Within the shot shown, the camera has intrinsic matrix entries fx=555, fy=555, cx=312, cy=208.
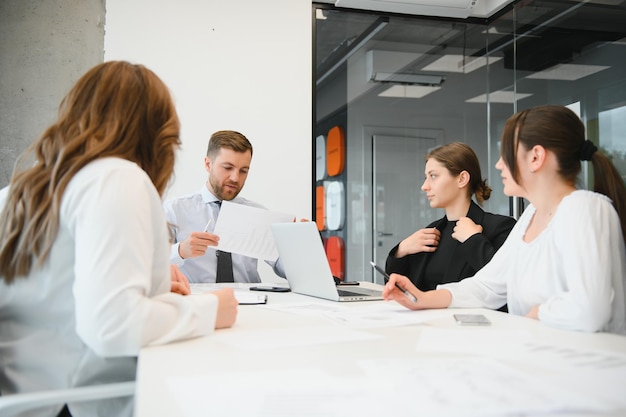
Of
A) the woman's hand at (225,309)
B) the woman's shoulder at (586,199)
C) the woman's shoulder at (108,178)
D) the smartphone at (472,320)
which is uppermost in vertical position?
the woman's shoulder at (108,178)

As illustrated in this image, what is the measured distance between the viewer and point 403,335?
1.30 m

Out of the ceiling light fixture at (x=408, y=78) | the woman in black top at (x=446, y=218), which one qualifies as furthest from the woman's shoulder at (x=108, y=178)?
the ceiling light fixture at (x=408, y=78)

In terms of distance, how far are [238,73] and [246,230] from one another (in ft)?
6.49

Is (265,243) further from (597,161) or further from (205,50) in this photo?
(205,50)

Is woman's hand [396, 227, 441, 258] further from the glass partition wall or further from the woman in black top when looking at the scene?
the glass partition wall

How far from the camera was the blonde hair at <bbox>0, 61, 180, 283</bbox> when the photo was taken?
113 centimetres

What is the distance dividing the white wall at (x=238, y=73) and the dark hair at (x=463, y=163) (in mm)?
1570

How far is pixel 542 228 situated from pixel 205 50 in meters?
3.06

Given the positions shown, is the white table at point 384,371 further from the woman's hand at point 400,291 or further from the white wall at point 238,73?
the white wall at point 238,73

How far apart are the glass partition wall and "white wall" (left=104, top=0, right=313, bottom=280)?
0.24m

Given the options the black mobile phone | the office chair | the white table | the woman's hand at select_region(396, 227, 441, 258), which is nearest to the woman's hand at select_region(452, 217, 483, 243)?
the woman's hand at select_region(396, 227, 441, 258)

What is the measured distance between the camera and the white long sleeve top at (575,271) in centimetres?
135

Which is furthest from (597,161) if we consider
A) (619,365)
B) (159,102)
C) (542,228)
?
(159,102)

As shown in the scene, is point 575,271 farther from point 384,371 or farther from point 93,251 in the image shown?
point 93,251
